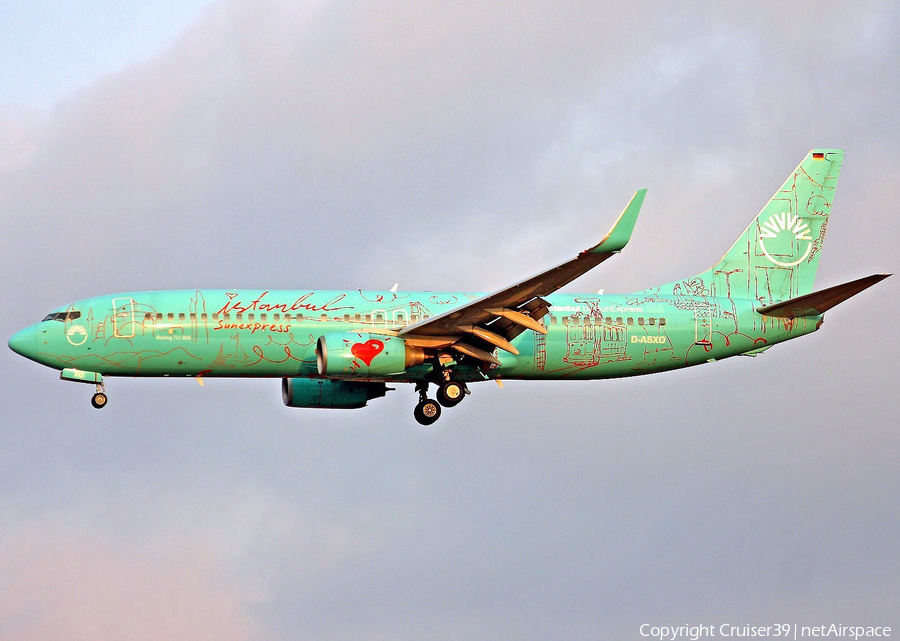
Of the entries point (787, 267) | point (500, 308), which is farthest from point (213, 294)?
point (787, 267)

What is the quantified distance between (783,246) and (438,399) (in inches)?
591

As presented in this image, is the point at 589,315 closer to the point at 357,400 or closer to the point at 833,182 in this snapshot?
the point at 357,400

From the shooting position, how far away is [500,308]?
41.3 metres

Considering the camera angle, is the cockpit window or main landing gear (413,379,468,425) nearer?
the cockpit window

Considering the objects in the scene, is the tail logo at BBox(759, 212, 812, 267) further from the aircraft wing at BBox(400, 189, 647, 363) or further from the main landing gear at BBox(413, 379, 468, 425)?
the main landing gear at BBox(413, 379, 468, 425)

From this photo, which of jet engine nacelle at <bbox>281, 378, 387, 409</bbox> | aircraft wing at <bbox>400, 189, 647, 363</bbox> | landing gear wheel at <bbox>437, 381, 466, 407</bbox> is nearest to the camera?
aircraft wing at <bbox>400, 189, 647, 363</bbox>

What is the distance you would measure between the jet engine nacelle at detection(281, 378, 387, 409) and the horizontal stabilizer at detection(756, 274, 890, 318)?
14670mm

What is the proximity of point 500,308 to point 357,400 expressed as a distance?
8.49 meters

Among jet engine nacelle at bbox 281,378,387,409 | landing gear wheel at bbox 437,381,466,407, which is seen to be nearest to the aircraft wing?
landing gear wheel at bbox 437,381,466,407

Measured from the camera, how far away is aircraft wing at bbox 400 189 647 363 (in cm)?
3844

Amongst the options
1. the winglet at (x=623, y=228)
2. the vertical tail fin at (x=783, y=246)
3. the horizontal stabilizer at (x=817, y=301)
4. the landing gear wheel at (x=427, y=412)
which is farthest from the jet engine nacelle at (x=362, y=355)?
the horizontal stabilizer at (x=817, y=301)

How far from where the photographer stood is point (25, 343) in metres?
42.5

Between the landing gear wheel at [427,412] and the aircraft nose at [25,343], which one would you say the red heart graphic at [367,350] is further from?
the aircraft nose at [25,343]

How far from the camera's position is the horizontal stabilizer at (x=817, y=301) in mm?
42281
